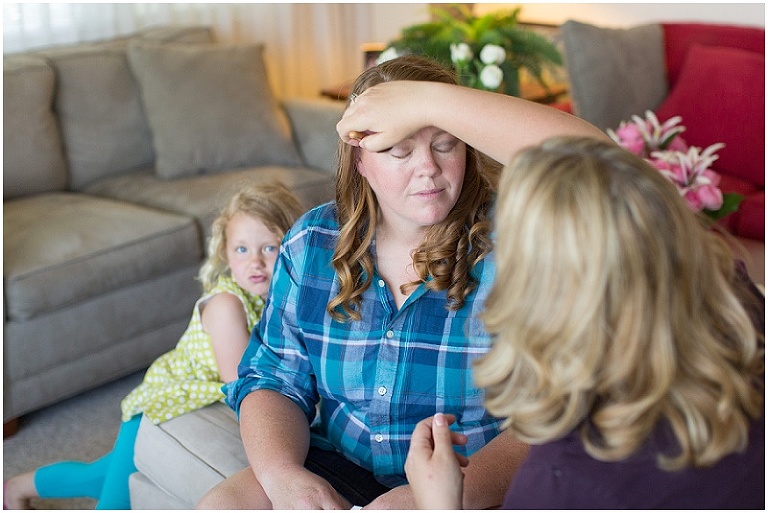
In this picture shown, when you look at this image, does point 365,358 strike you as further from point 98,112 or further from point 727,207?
point 98,112

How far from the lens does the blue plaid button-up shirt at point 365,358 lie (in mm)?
1445

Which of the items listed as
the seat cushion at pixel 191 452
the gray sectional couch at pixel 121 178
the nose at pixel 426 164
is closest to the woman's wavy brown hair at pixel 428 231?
the nose at pixel 426 164

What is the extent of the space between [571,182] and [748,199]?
221cm

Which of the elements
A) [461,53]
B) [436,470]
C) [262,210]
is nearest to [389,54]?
[461,53]

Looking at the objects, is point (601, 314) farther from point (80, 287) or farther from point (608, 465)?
point (80, 287)

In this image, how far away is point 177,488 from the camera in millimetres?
1739

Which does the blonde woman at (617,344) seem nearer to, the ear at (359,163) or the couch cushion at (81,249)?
the ear at (359,163)

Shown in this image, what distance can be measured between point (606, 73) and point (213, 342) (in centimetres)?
200

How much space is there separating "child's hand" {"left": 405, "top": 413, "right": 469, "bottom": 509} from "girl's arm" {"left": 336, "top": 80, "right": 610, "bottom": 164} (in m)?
0.36

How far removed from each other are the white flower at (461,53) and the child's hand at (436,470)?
85.0 inches

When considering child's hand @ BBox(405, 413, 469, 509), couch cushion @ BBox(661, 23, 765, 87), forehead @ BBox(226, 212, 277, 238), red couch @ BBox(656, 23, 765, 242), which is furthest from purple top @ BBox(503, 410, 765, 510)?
couch cushion @ BBox(661, 23, 765, 87)

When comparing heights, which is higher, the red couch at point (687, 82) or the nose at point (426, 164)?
the nose at point (426, 164)

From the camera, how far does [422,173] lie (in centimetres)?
139

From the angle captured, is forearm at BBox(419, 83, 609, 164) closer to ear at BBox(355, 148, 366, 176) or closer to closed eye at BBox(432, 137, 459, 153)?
closed eye at BBox(432, 137, 459, 153)
